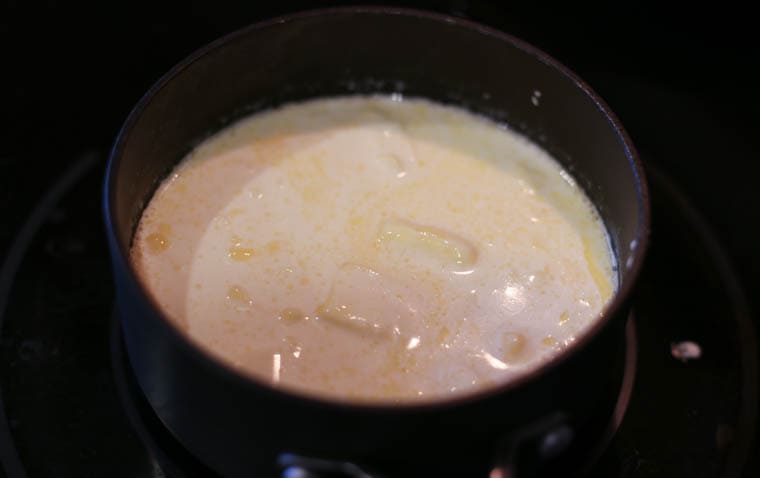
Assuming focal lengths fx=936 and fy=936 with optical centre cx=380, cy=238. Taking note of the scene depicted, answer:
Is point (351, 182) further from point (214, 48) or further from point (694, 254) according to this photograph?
point (694, 254)

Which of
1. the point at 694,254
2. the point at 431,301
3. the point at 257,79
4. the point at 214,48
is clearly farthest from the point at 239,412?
the point at 694,254

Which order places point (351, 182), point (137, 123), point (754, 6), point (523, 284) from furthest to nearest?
1. point (754, 6)
2. point (351, 182)
3. point (523, 284)
4. point (137, 123)

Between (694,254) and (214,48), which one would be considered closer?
(214,48)

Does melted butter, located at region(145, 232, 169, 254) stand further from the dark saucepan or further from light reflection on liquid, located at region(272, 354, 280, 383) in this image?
light reflection on liquid, located at region(272, 354, 280, 383)

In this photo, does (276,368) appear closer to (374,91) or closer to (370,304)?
(370,304)

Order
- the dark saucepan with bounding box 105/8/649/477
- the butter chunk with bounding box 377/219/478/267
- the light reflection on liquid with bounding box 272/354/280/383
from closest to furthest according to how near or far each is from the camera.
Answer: the dark saucepan with bounding box 105/8/649/477
the light reflection on liquid with bounding box 272/354/280/383
the butter chunk with bounding box 377/219/478/267

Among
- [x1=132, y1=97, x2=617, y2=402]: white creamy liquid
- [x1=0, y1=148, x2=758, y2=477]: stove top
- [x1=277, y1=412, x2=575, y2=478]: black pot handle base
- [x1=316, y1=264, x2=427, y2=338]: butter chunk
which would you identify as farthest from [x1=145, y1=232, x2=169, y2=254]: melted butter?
[x1=277, y1=412, x2=575, y2=478]: black pot handle base
